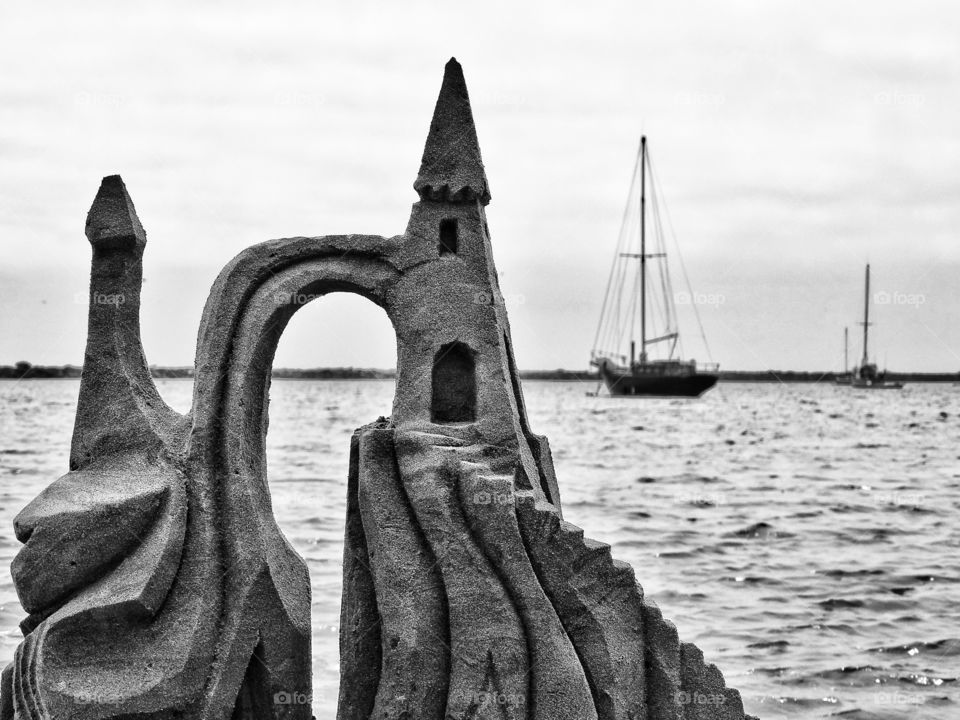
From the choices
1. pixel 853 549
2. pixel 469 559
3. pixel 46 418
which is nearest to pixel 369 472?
pixel 469 559

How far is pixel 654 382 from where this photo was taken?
4659 cm

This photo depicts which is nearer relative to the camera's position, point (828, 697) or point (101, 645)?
point (101, 645)

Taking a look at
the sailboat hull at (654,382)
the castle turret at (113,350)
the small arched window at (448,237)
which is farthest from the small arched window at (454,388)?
the sailboat hull at (654,382)

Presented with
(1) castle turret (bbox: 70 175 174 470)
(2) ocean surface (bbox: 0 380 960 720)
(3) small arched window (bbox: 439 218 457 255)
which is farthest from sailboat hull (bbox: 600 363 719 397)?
(1) castle turret (bbox: 70 175 174 470)

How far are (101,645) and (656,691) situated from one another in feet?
7.99

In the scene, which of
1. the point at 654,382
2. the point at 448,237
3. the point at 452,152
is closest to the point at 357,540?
the point at 448,237

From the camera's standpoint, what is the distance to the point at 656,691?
5145mm

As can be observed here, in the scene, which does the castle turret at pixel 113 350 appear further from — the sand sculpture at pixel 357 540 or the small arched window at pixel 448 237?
the small arched window at pixel 448 237

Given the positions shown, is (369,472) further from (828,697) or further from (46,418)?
(46,418)

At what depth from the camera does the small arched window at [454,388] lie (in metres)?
5.38

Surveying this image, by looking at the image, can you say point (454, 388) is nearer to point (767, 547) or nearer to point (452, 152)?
point (452, 152)

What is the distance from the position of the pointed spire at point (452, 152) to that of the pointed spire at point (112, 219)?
1.39 m

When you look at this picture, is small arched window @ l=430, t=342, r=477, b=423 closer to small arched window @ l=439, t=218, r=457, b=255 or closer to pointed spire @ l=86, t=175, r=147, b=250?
small arched window @ l=439, t=218, r=457, b=255

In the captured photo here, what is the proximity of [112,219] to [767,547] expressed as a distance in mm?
9185
